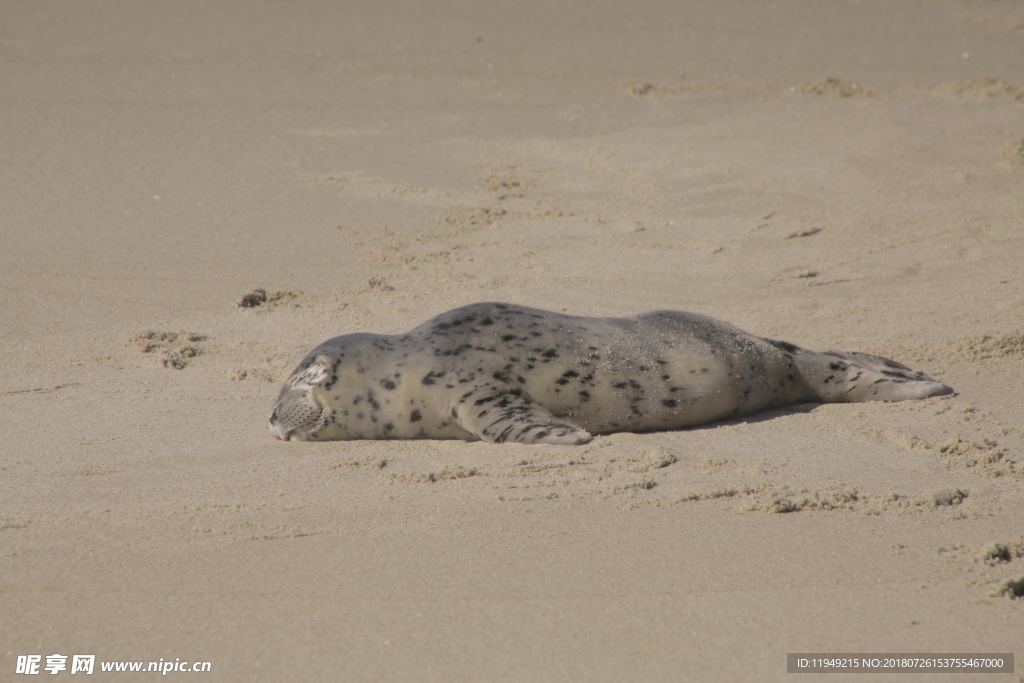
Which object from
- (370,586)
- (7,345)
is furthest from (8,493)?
(7,345)

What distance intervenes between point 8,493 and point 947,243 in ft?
16.5

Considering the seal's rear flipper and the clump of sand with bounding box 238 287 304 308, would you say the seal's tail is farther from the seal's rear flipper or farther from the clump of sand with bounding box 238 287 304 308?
the clump of sand with bounding box 238 287 304 308

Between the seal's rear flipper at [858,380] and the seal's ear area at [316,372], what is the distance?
193cm

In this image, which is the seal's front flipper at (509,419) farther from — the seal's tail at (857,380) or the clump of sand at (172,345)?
the clump of sand at (172,345)

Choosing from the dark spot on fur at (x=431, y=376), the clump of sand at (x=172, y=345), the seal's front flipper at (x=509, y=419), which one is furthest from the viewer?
the clump of sand at (x=172, y=345)

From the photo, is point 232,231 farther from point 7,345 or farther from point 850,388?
point 850,388

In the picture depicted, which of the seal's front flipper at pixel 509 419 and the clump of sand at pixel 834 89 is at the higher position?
the clump of sand at pixel 834 89

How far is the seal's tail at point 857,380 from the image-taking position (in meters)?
5.39

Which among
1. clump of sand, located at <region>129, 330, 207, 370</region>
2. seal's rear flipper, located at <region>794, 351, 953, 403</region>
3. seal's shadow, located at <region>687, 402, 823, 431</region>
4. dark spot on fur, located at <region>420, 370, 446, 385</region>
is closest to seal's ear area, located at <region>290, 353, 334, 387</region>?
dark spot on fur, located at <region>420, 370, 446, 385</region>

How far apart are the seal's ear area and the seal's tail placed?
6.33ft

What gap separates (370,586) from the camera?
3631 millimetres

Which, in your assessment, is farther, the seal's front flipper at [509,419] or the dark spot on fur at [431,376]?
the dark spot on fur at [431,376]

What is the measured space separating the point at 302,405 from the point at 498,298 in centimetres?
190

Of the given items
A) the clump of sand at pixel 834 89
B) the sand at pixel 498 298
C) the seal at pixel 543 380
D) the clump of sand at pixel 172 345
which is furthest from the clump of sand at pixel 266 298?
the clump of sand at pixel 834 89
